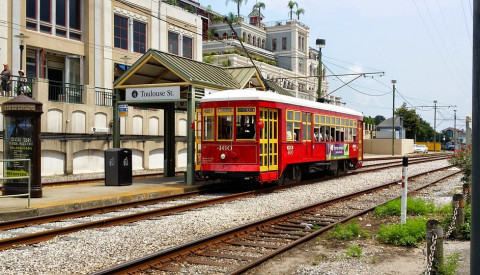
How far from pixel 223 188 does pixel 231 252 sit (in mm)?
10166

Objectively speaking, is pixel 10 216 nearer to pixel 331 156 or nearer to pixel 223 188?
pixel 223 188

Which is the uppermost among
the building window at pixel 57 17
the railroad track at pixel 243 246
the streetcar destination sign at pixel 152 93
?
the building window at pixel 57 17

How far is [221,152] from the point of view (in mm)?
16734

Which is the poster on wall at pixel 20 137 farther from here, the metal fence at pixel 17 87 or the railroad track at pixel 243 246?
the metal fence at pixel 17 87

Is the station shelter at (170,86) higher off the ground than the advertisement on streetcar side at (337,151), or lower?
higher

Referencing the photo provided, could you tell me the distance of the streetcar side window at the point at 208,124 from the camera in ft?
55.9

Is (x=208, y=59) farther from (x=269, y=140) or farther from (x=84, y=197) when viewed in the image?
(x=84, y=197)

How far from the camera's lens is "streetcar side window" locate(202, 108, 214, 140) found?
55.9 ft

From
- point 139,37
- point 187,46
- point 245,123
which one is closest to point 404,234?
point 245,123

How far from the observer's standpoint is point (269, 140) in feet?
56.0

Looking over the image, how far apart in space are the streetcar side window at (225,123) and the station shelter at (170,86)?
910 millimetres

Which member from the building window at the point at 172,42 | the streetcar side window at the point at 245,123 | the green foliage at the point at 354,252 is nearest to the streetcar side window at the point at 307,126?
the streetcar side window at the point at 245,123

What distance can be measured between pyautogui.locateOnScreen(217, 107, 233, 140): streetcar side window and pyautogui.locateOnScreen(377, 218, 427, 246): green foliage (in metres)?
7.82

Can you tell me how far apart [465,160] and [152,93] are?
10678mm
